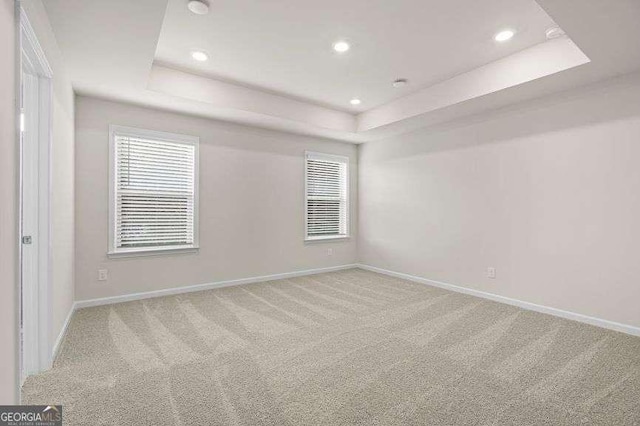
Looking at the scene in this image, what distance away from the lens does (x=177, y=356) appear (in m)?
2.45

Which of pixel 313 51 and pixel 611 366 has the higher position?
pixel 313 51

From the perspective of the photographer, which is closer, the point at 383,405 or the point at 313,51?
the point at 383,405

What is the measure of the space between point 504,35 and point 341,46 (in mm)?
1475

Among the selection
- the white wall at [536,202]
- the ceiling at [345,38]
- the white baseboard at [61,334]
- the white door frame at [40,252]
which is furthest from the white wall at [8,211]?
the white wall at [536,202]

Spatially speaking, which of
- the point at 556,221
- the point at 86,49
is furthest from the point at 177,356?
the point at 556,221

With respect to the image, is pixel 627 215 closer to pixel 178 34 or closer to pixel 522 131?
pixel 522 131

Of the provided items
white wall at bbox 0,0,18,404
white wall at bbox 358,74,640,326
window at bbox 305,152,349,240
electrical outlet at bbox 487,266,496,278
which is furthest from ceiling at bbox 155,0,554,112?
electrical outlet at bbox 487,266,496,278

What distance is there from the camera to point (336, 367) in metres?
2.29

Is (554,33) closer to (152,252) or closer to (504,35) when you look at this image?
(504,35)

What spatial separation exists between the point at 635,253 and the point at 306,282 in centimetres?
381

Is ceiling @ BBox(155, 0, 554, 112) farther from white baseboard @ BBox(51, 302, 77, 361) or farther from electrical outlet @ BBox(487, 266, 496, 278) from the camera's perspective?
white baseboard @ BBox(51, 302, 77, 361)

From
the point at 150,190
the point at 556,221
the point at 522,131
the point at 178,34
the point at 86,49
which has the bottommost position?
the point at 556,221

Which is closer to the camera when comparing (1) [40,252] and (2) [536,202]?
(1) [40,252]

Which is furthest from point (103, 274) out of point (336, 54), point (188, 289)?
point (336, 54)
